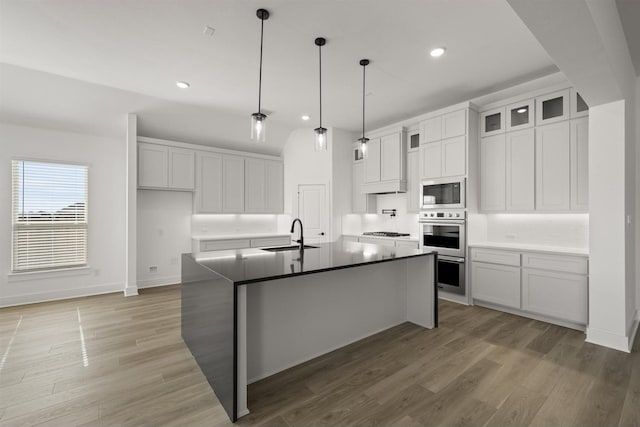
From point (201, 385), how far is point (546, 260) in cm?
383

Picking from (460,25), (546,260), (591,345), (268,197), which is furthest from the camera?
(268,197)

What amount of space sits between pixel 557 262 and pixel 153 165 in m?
6.01

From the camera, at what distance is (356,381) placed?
7.44 feet

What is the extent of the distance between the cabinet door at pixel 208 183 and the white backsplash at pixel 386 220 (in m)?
2.53

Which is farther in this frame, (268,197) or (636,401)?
(268,197)

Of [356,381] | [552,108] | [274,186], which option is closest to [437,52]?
[552,108]

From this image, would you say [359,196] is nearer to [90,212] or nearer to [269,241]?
[269,241]

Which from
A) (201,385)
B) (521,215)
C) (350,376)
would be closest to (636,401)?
(350,376)

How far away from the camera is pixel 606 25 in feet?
6.93

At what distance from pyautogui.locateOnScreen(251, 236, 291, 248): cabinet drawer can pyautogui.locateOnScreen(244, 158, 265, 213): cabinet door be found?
62 cm

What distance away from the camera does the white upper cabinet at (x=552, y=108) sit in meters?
3.52

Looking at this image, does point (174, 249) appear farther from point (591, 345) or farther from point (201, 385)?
point (591, 345)

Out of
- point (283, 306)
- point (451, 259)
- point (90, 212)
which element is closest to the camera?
point (283, 306)

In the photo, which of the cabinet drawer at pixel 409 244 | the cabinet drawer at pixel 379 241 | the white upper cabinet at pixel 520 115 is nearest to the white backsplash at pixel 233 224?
the cabinet drawer at pixel 379 241
